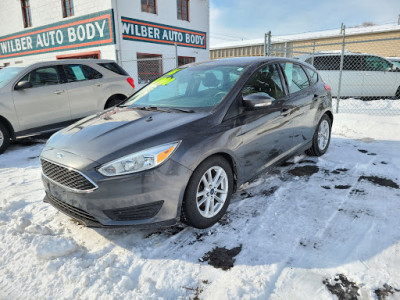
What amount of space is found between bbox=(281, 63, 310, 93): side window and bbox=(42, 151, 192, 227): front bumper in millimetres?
2217

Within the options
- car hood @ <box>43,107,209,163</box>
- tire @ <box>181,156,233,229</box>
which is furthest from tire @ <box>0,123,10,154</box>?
tire @ <box>181,156,233,229</box>

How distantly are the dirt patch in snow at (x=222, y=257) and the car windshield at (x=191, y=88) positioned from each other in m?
1.36

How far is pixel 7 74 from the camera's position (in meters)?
5.86

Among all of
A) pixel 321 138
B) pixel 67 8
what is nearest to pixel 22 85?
pixel 321 138

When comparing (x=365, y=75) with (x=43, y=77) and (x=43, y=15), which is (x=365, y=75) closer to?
(x=43, y=77)

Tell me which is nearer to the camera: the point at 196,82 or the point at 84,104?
the point at 196,82

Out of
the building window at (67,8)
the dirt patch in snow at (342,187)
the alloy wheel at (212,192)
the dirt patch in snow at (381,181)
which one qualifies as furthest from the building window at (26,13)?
the dirt patch in snow at (381,181)

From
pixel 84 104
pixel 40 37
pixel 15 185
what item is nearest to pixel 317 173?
pixel 15 185

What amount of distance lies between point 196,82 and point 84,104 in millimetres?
3924

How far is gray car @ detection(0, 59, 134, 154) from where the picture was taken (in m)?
5.52

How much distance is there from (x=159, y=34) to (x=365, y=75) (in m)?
9.18

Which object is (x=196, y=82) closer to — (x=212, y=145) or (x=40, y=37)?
(x=212, y=145)

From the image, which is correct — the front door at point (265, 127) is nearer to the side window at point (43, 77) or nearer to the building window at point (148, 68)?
the side window at point (43, 77)

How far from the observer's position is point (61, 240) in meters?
2.51
